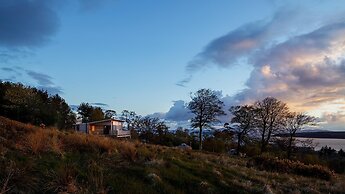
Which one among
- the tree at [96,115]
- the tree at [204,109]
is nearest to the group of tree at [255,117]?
the tree at [204,109]

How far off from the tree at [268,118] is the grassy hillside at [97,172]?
150 ft

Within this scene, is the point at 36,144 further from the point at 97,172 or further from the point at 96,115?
the point at 96,115

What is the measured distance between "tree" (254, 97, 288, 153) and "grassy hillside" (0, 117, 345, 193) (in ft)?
150

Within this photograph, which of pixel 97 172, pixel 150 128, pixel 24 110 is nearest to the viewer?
→ pixel 97 172

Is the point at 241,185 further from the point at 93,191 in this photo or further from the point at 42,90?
the point at 42,90

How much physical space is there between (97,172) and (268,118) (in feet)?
178

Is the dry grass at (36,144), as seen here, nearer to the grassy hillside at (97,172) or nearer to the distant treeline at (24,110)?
the grassy hillside at (97,172)

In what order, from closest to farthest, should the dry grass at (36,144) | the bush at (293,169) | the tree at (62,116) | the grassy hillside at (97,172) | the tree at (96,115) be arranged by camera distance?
1. the grassy hillside at (97,172)
2. the dry grass at (36,144)
3. the bush at (293,169)
4. the tree at (62,116)
5. the tree at (96,115)

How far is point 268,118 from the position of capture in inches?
2473

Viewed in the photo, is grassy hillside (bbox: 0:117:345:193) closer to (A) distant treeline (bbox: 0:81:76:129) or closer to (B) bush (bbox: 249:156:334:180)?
(B) bush (bbox: 249:156:334:180)

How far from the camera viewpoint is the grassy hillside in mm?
9555

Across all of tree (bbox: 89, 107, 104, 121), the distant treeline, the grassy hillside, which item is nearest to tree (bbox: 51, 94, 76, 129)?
the distant treeline

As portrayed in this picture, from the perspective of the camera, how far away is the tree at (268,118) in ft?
203

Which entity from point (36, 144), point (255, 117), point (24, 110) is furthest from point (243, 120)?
point (36, 144)
